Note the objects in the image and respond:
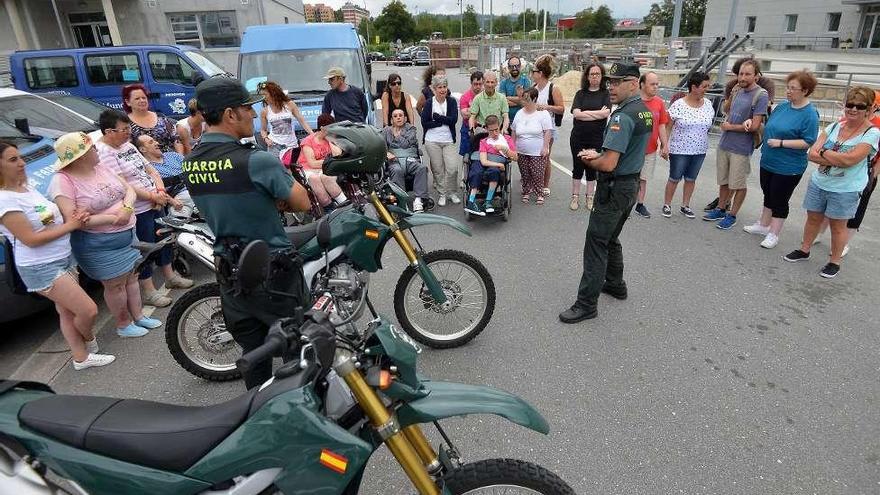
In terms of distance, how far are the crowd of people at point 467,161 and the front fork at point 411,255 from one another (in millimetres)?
651

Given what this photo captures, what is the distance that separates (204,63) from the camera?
1179 cm

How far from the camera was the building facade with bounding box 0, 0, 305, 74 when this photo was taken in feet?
69.8

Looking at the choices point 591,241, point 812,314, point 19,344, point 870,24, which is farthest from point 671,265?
point 870,24

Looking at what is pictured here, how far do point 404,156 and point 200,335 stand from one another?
3.86 m

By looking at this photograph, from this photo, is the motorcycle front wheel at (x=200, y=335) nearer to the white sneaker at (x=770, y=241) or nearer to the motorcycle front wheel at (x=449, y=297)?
the motorcycle front wheel at (x=449, y=297)

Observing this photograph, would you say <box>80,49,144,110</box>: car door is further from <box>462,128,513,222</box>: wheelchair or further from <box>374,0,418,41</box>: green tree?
<box>374,0,418,41</box>: green tree

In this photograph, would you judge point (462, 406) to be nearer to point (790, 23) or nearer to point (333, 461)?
point (333, 461)

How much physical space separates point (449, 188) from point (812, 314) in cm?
458

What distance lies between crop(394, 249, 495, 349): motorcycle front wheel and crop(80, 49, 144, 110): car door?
10643mm

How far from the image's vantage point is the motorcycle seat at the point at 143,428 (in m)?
1.61

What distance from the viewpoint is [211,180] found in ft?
7.42

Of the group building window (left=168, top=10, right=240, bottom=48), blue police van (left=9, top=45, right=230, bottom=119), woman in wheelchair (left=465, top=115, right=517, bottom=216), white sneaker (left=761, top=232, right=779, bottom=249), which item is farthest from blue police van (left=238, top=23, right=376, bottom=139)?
building window (left=168, top=10, right=240, bottom=48)

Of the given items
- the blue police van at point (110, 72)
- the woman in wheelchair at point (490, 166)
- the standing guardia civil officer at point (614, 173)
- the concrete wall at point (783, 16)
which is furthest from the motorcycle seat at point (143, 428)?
the concrete wall at point (783, 16)

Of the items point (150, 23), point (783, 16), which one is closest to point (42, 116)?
point (150, 23)
